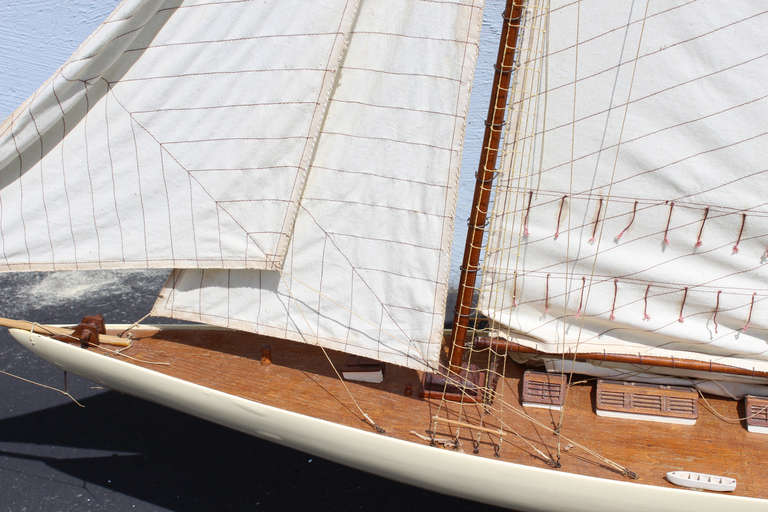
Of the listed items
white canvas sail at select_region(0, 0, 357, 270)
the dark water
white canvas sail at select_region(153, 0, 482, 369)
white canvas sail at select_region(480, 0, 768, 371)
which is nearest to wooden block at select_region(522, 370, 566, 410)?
white canvas sail at select_region(480, 0, 768, 371)

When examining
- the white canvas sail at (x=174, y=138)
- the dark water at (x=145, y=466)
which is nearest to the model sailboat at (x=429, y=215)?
the white canvas sail at (x=174, y=138)

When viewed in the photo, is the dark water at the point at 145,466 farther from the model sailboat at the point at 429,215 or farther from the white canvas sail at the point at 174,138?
the white canvas sail at the point at 174,138

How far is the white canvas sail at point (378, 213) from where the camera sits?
3.57 meters

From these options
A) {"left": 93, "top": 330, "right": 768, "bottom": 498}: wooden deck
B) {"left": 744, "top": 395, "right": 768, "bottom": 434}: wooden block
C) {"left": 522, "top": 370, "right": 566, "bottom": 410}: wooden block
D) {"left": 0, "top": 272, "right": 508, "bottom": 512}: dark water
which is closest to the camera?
{"left": 93, "top": 330, "right": 768, "bottom": 498}: wooden deck

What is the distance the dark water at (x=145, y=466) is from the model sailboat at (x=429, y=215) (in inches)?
29.5

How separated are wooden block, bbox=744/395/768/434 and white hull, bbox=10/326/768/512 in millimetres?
699

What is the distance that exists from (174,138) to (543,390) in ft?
7.92

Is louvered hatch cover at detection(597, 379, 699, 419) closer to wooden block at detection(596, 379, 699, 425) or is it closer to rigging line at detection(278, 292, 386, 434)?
wooden block at detection(596, 379, 699, 425)

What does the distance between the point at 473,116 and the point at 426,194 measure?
12.3 ft

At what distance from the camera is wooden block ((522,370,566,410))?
13.8ft

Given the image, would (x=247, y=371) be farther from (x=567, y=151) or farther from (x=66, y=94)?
(x=567, y=151)

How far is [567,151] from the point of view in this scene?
382 centimetres

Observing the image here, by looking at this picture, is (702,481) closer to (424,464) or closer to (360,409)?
(424,464)

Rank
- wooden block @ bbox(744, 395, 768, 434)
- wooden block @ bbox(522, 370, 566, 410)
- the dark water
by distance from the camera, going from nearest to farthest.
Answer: wooden block @ bbox(744, 395, 768, 434), wooden block @ bbox(522, 370, 566, 410), the dark water
